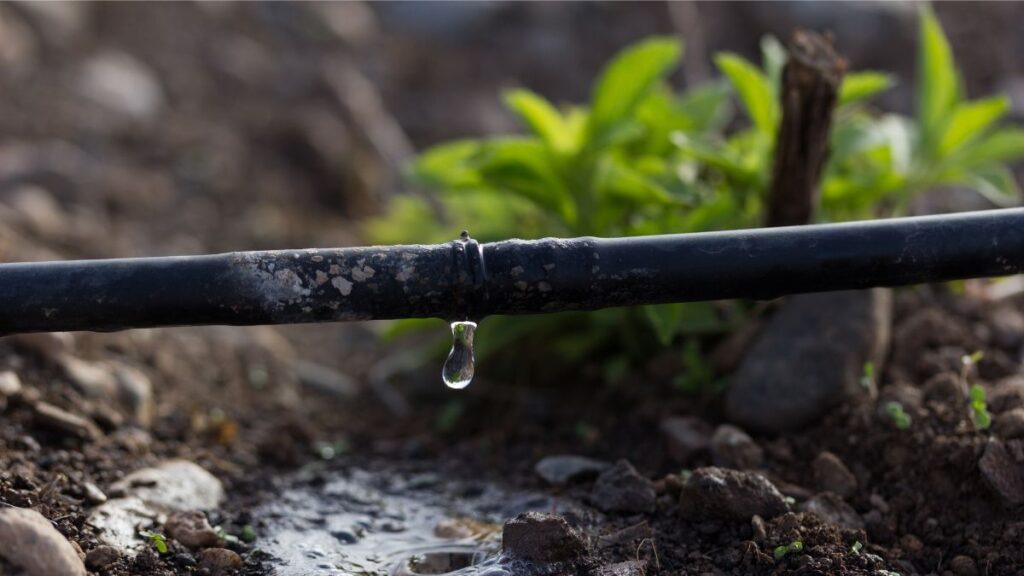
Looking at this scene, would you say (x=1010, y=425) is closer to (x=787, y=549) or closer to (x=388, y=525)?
(x=787, y=549)

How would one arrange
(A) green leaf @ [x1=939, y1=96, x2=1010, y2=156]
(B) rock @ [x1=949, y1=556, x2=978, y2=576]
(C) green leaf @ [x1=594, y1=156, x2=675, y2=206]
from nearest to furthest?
(B) rock @ [x1=949, y1=556, x2=978, y2=576] < (C) green leaf @ [x1=594, y1=156, x2=675, y2=206] < (A) green leaf @ [x1=939, y1=96, x2=1010, y2=156]

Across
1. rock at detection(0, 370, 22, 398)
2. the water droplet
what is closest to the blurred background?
rock at detection(0, 370, 22, 398)

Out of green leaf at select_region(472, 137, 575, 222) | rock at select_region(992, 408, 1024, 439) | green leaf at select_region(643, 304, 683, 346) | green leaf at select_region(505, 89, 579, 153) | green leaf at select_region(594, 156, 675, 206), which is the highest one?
green leaf at select_region(505, 89, 579, 153)

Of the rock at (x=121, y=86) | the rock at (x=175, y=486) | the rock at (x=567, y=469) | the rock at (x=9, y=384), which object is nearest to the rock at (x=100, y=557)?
the rock at (x=175, y=486)

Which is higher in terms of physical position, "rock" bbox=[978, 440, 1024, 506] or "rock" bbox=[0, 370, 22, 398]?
"rock" bbox=[0, 370, 22, 398]

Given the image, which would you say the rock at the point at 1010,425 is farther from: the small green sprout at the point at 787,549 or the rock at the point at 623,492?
the rock at the point at 623,492

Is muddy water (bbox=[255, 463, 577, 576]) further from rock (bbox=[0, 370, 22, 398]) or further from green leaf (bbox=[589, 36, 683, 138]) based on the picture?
green leaf (bbox=[589, 36, 683, 138])
